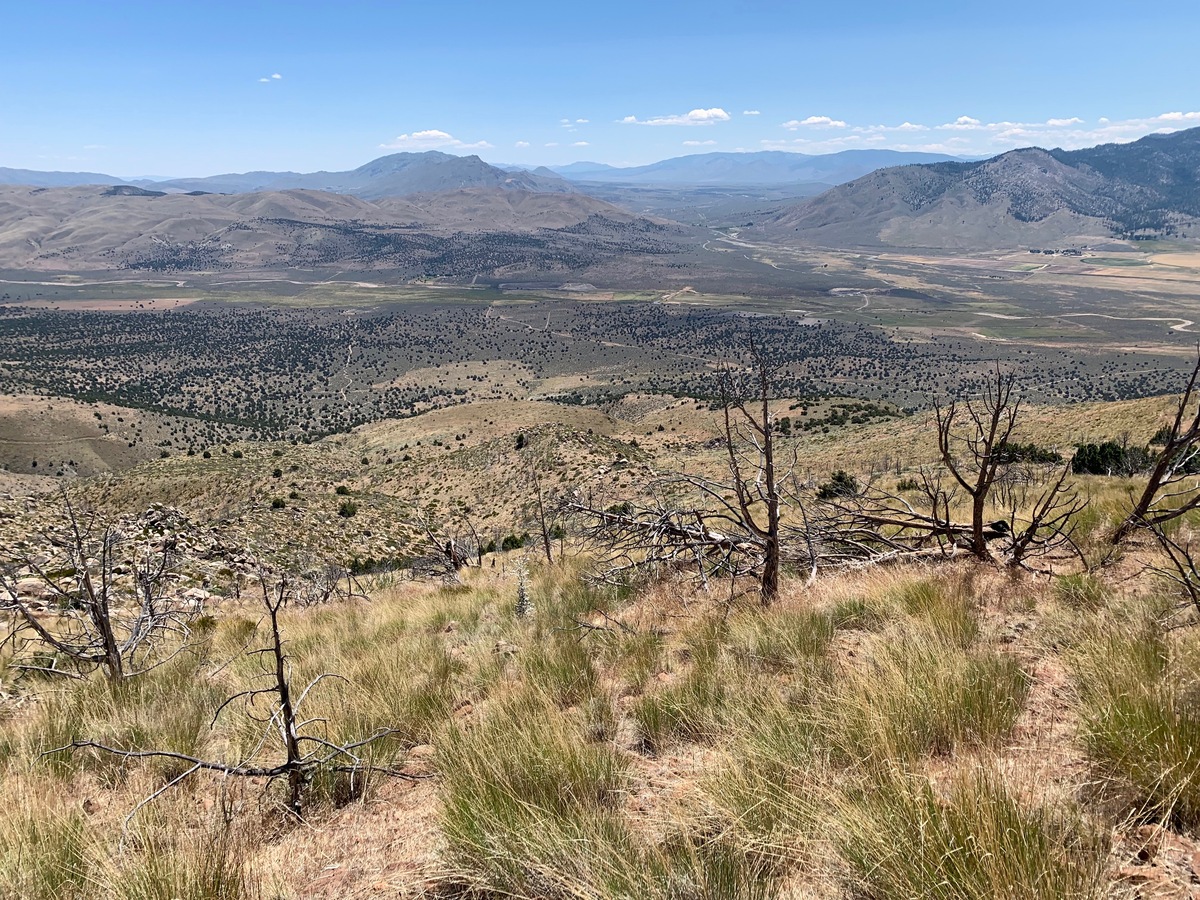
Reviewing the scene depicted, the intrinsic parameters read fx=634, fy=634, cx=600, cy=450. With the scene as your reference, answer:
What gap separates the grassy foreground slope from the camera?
1.93 meters

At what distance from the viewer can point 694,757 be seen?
2.87 metres

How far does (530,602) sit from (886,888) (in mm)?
4957

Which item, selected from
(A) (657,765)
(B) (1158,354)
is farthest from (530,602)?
(B) (1158,354)

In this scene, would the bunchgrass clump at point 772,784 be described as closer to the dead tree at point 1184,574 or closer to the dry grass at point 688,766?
the dry grass at point 688,766

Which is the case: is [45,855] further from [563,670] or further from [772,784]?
[772,784]

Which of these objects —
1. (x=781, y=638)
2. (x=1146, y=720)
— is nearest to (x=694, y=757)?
(x=781, y=638)

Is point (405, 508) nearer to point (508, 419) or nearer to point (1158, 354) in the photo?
point (508, 419)

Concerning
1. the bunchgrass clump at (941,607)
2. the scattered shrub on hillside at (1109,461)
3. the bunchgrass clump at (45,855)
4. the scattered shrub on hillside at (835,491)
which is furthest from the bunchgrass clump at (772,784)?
the scattered shrub on hillside at (1109,461)

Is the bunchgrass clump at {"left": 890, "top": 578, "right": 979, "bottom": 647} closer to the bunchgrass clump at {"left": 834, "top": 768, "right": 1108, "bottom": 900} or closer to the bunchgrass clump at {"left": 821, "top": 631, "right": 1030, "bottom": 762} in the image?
the bunchgrass clump at {"left": 821, "top": 631, "right": 1030, "bottom": 762}

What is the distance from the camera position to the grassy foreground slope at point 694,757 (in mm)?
1929

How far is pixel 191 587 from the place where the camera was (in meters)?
13.5

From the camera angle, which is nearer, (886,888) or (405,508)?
(886,888)

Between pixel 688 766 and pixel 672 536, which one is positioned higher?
pixel 672 536

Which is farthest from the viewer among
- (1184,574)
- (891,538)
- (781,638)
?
(891,538)
